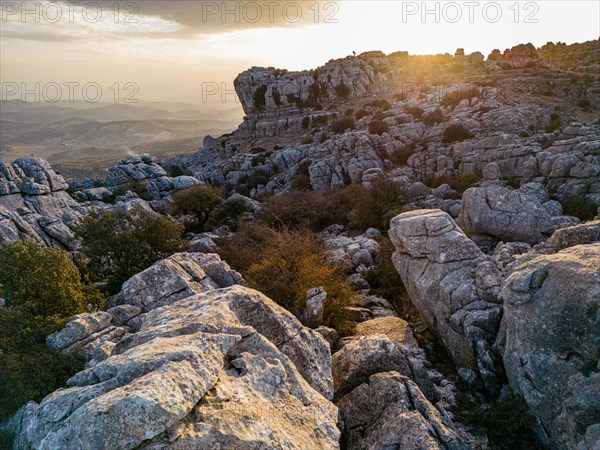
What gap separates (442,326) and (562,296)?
6.53 metres

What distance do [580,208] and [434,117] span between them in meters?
43.1

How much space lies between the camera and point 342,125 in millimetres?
82875

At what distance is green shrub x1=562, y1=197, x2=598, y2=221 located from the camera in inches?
1182

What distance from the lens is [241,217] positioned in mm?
44656

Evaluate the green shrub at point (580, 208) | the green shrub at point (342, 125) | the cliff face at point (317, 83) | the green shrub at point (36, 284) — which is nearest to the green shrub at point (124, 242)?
the green shrub at point (36, 284)

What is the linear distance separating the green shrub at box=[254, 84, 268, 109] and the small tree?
203 feet

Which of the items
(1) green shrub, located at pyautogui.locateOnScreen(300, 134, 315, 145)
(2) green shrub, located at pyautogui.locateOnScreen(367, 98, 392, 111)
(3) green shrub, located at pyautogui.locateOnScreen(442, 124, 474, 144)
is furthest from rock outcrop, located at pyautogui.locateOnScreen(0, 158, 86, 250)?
(2) green shrub, located at pyautogui.locateOnScreen(367, 98, 392, 111)

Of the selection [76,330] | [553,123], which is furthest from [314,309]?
[553,123]

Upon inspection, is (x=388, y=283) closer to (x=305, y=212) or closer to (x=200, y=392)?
(x=200, y=392)

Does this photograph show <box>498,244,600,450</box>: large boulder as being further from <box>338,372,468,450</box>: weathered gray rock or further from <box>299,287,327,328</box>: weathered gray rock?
<box>299,287,327,328</box>: weathered gray rock

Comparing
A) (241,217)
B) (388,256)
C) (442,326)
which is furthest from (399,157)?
(442,326)

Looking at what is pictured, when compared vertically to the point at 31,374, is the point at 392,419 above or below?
below

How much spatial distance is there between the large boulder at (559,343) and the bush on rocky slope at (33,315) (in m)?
13.1

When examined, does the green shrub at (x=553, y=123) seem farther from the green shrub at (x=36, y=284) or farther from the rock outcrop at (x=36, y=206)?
the green shrub at (x=36, y=284)
